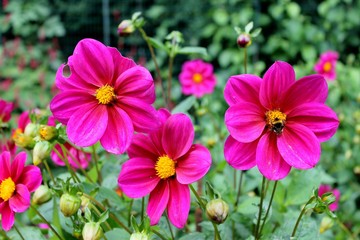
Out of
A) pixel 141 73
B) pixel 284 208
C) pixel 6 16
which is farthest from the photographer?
pixel 6 16

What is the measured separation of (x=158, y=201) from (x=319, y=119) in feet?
0.66

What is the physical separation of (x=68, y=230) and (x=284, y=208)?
0.36m

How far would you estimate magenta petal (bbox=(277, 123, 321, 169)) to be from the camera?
60cm

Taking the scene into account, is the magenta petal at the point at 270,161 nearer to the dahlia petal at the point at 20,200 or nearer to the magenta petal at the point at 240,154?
the magenta petal at the point at 240,154

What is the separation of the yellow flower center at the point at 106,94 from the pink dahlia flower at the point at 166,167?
0.05m

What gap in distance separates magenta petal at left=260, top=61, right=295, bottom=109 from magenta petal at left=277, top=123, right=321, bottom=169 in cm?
4

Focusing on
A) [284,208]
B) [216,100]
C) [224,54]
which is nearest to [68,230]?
[284,208]

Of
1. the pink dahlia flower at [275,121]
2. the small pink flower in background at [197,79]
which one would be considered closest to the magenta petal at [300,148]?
the pink dahlia flower at [275,121]

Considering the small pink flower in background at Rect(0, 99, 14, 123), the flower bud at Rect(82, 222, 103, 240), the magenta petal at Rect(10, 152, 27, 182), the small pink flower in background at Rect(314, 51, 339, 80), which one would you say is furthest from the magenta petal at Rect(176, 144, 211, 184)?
the small pink flower in background at Rect(314, 51, 339, 80)

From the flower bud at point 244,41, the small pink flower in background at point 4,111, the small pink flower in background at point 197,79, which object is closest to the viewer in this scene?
the flower bud at point 244,41

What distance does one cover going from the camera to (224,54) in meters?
3.21

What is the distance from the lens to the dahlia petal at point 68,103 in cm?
63

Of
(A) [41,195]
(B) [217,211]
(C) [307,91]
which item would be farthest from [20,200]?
(C) [307,91]

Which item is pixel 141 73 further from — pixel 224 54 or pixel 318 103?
pixel 224 54
